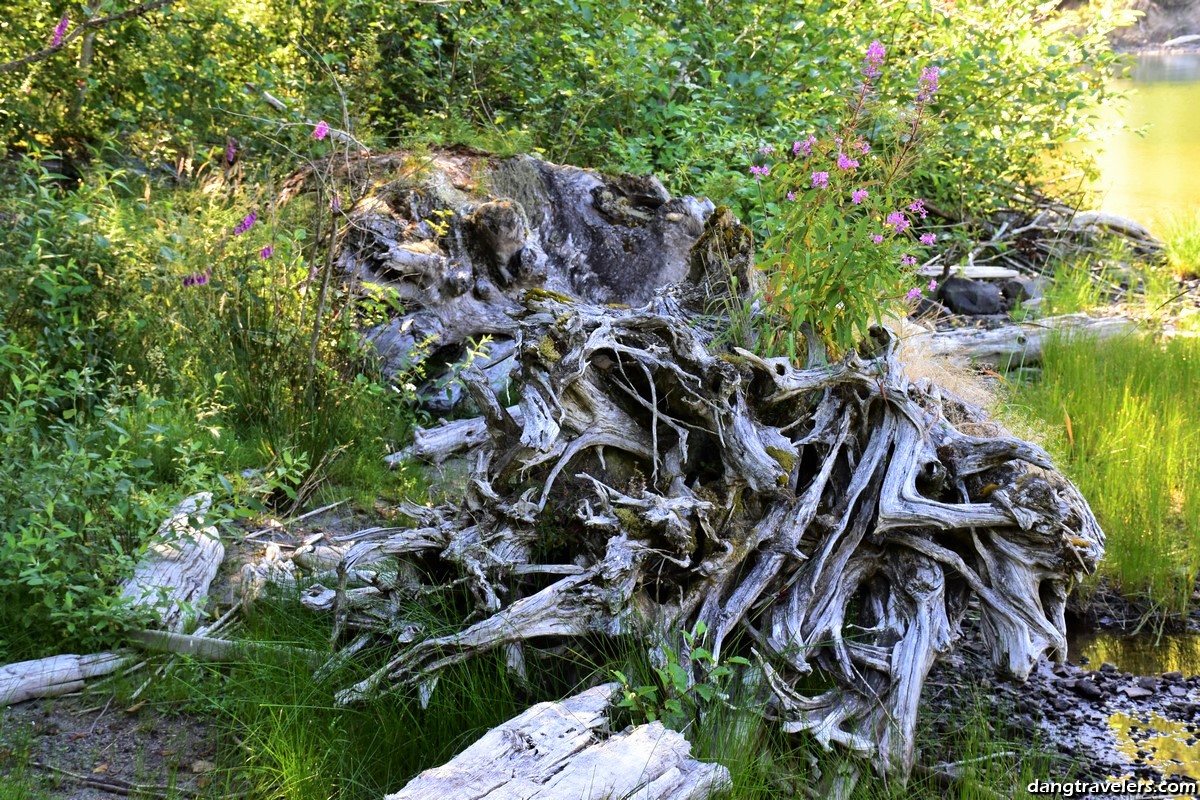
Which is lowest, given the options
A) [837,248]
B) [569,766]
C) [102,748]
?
[102,748]

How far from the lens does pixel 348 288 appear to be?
5.43 m

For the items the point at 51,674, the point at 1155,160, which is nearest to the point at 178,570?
the point at 51,674

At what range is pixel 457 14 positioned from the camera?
9430 mm

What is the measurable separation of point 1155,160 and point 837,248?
16.8m

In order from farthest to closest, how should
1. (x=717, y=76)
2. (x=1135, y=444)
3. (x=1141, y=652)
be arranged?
(x=717, y=76), (x=1135, y=444), (x=1141, y=652)

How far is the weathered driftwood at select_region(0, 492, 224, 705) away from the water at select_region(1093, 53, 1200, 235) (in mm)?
9872

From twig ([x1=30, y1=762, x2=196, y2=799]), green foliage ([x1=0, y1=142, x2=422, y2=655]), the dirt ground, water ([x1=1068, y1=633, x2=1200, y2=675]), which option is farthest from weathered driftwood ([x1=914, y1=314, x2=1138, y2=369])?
twig ([x1=30, y1=762, x2=196, y2=799])

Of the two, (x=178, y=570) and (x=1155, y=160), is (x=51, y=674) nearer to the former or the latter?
(x=178, y=570)

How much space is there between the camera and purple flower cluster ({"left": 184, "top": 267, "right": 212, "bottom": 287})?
516cm

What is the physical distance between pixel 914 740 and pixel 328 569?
2.29m

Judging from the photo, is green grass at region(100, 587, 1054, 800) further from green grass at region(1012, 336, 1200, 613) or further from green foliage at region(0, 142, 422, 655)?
green grass at region(1012, 336, 1200, 613)

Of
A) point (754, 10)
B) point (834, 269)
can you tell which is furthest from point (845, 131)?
point (754, 10)

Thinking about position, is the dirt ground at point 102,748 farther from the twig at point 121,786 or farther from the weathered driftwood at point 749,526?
the weathered driftwood at point 749,526

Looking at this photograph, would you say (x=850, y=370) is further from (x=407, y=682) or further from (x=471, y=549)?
(x=407, y=682)
